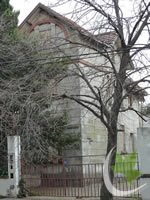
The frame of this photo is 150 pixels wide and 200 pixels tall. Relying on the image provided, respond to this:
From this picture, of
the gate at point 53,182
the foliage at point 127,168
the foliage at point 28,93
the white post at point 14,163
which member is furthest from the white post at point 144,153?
the white post at point 14,163

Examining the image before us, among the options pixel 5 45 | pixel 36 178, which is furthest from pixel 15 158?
pixel 5 45

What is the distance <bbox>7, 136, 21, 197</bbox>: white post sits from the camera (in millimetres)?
12531

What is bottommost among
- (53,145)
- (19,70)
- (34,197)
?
(34,197)

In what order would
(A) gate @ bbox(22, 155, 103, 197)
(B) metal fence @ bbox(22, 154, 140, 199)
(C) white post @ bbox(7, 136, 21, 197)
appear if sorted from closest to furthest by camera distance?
(B) metal fence @ bbox(22, 154, 140, 199)
(A) gate @ bbox(22, 155, 103, 197)
(C) white post @ bbox(7, 136, 21, 197)

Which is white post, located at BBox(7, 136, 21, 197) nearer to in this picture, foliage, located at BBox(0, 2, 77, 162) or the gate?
the gate

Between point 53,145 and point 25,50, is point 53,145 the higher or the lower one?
the lower one

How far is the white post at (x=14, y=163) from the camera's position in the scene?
1253cm

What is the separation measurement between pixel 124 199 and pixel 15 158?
464 centimetres

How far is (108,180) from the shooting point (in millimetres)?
9516

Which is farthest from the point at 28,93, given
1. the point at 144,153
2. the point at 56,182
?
the point at 144,153

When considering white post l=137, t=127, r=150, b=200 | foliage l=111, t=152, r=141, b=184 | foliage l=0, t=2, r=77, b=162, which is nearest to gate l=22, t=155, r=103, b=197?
foliage l=0, t=2, r=77, b=162

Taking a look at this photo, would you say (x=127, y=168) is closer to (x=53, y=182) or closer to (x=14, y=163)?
(x=53, y=182)

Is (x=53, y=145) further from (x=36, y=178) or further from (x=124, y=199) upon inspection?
(x=124, y=199)

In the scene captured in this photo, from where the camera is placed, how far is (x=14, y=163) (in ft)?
41.7
